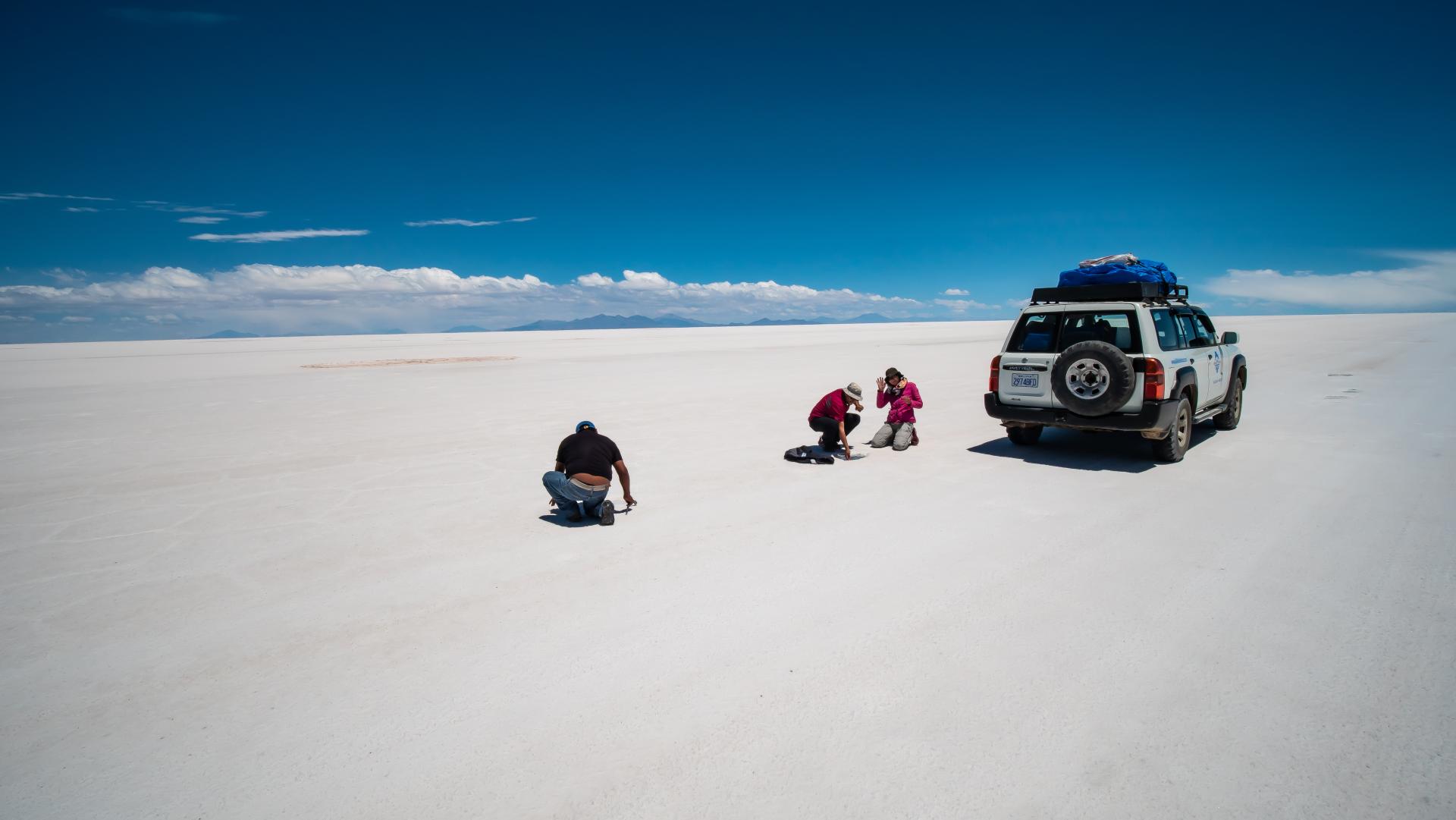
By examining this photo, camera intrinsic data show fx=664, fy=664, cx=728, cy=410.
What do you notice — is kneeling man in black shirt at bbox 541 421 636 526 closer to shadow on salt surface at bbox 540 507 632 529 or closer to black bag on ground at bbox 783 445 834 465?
shadow on salt surface at bbox 540 507 632 529

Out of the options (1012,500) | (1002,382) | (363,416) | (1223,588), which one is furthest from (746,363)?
(1223,588)

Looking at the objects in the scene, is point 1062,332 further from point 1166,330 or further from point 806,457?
point 806,457

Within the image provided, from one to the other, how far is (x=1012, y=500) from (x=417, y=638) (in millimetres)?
5447

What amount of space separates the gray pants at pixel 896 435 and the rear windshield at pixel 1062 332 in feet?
5.49

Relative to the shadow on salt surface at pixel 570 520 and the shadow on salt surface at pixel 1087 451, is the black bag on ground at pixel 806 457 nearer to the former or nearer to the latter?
the shadow on salt surface at pixel 1087 451

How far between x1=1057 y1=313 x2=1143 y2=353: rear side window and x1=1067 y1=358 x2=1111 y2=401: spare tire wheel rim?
38cm

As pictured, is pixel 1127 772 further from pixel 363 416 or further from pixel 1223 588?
pixel 363 416

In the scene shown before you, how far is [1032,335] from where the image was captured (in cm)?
880

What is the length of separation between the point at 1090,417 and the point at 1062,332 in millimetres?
1244

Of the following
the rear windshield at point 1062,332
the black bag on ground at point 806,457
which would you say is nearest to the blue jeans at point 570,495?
the black bag on ground at point 806,457

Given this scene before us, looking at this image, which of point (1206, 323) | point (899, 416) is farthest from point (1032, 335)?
point (1206, 323)

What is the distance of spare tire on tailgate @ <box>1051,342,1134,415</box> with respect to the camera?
24.7ft

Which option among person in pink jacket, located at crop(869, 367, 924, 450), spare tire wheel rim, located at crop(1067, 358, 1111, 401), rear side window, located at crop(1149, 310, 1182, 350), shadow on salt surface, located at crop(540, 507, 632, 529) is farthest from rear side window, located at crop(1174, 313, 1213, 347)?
shadow on salt surface, located at crop(540, 507, 632, 529)

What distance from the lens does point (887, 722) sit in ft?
10.4
